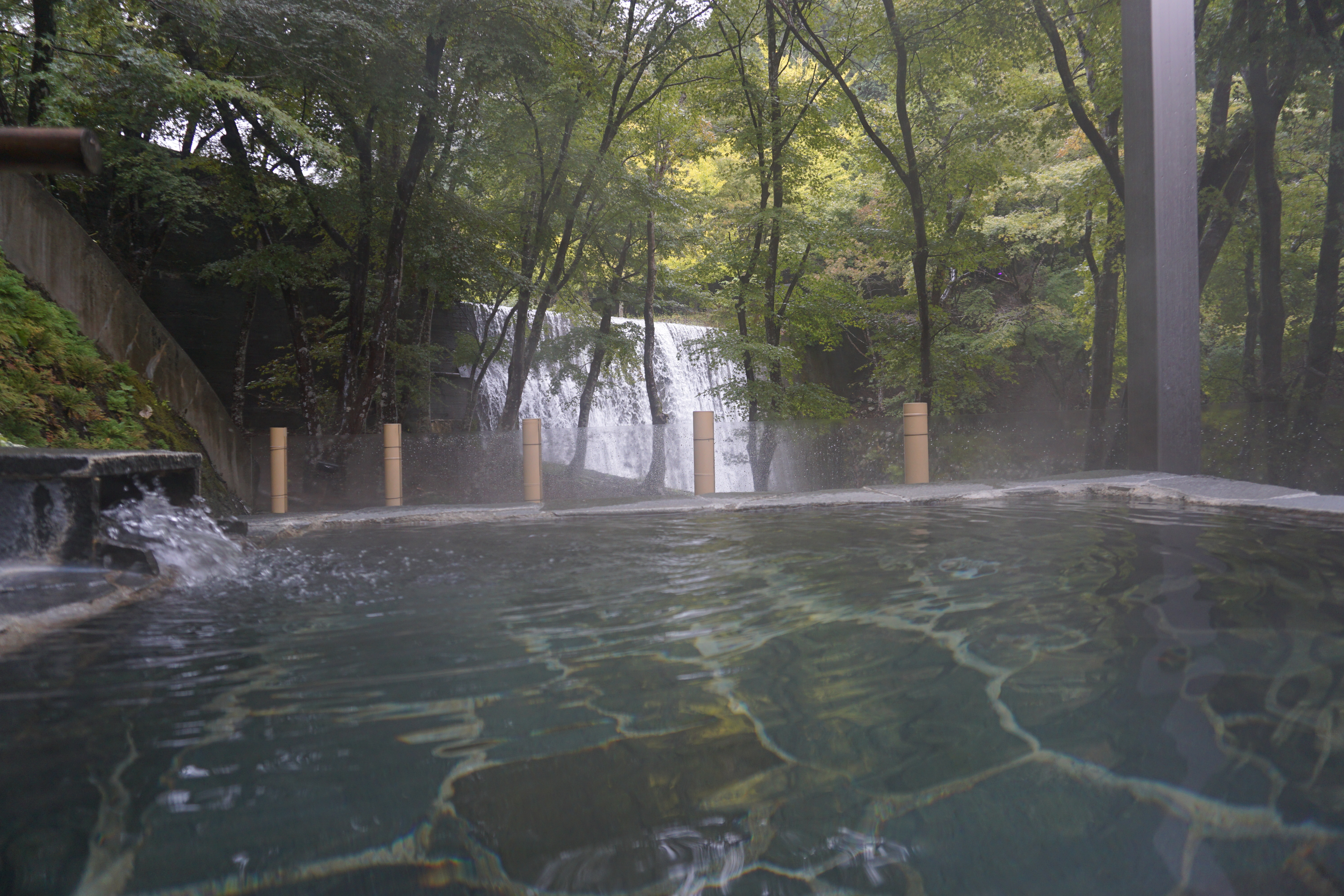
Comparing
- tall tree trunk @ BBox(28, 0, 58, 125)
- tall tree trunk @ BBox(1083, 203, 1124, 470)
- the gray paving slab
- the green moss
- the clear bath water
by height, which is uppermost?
tall tree trunk @ BBox(28, 0, 58, 125)

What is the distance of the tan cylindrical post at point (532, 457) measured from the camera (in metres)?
8.13

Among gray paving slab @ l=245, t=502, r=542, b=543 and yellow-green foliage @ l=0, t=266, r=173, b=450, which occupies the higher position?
yellow-green foliage @ l=0, t=266, r=173, b=450

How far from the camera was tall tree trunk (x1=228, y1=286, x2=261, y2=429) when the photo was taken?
11.6m

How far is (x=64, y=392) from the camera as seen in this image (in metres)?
5.98

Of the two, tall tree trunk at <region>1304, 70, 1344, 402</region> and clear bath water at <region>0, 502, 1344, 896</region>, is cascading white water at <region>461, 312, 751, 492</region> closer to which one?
clear bath water at <region>0, 502, 1344, 896</region>

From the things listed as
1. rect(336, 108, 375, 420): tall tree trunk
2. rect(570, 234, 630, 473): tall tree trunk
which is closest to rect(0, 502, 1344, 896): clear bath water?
rect(336, 108, 375, 420): tall tree trunk

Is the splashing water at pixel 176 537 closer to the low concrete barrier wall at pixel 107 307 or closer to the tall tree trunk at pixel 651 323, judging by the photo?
the low concrete barrier wall at pixel 107 307

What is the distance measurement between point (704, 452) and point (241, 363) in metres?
8.21

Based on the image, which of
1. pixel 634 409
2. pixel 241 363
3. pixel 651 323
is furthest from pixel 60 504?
pixel 634 409

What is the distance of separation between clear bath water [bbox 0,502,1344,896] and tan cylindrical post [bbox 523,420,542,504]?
544 cm

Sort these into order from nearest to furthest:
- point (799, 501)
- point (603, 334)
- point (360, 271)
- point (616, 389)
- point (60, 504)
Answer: point (60, 504)
point (799, 501)
point (360, 271)
point (603, 334)
point (616, 389)

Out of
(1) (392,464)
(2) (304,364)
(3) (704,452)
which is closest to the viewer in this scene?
(3) (704,452)

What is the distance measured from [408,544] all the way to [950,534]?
2.86 meters

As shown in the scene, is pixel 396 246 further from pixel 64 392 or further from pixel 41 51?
pixel 64 392
